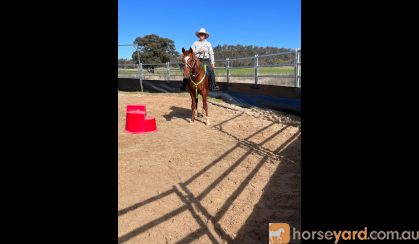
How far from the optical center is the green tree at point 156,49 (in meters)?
52.6

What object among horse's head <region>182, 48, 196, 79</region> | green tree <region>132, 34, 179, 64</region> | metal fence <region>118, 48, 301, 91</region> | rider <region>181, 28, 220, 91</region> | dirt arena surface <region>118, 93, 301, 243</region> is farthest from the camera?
green tree <region>132, 34, 179, 64</region>

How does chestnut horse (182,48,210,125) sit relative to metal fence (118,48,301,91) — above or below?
below

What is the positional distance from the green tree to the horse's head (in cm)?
4571

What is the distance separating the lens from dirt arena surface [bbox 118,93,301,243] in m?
2.78

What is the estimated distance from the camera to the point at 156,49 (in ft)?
175

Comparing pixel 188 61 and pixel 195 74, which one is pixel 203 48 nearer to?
pixel 195 74

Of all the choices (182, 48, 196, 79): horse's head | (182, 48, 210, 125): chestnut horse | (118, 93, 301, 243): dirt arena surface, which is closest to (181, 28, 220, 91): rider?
(182, 48, 210, 125): chestnut horse

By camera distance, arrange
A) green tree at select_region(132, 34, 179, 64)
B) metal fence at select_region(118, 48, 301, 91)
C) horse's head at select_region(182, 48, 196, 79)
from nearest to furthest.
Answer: horse's head at select_region(182, 48, 196, 79), metal fence at select_region(118, 48, 301, 91), green tree at select_region(132, 34, 179, 64)

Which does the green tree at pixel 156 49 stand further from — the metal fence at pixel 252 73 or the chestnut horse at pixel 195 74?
the chestnut horse at pixel 195 74

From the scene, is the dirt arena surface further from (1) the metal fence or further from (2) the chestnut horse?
(1) the metal fence

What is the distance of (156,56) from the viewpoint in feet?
175

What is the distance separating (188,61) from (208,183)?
3.98 m
